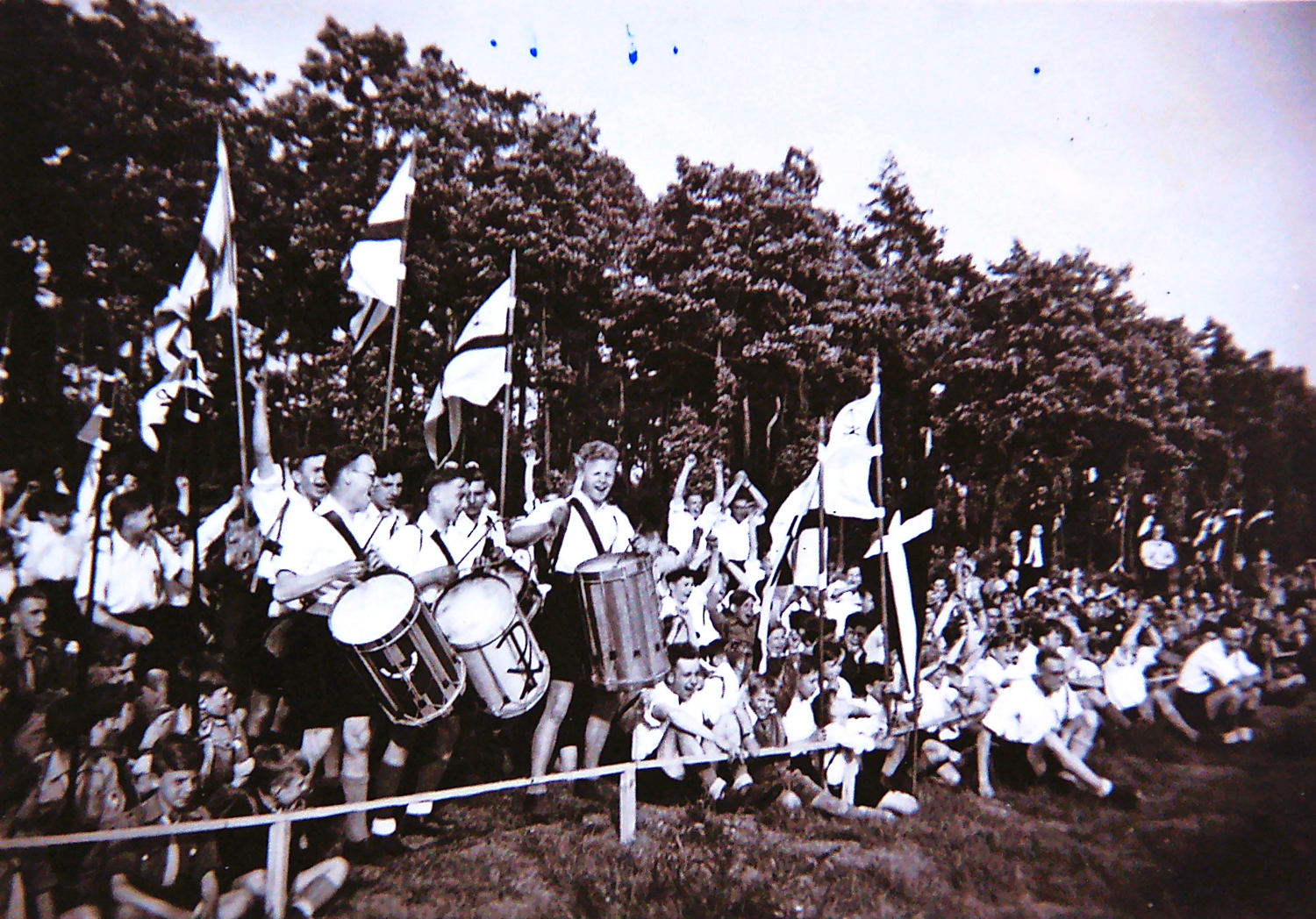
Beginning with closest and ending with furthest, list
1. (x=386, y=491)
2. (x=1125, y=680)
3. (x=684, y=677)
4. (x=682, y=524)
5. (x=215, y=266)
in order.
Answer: (x=215, y=266), (x=386, y=491), (x=684, y=677), (x=682, y=524), (x=1125, y=680)

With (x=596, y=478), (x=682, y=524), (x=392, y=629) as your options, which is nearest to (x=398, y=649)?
(x=392, y=629)

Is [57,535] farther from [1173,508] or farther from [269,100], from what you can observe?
[1173,508]

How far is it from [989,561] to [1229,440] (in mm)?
2167

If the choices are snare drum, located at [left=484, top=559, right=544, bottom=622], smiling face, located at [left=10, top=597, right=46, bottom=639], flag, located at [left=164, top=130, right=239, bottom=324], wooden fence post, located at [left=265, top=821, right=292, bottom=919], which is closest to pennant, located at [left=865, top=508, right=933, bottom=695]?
snare drum, located at [left=484, top=559, right=544, bottom=622]

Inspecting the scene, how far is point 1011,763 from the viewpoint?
5.33m

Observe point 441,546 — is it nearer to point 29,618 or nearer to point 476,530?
point 476,530

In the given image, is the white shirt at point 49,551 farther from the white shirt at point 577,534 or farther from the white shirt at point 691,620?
the white shirt at point 691,620

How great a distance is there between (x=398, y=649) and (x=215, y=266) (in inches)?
80.8

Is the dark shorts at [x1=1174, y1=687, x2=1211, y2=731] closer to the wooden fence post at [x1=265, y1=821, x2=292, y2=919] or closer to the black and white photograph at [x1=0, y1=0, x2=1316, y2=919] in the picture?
the black and white photograph at [x1=0, y1=0, x2=1316, y2=919]

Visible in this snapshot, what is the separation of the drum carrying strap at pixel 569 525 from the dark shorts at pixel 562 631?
10 cm

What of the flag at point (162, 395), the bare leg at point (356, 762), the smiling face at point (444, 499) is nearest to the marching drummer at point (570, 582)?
the smiling face at point (444, 499)

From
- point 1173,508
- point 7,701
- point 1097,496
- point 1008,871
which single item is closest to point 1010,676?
point 1008,871

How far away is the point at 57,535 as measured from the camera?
3.73 metres

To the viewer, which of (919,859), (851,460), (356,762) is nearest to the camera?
(356,762)
